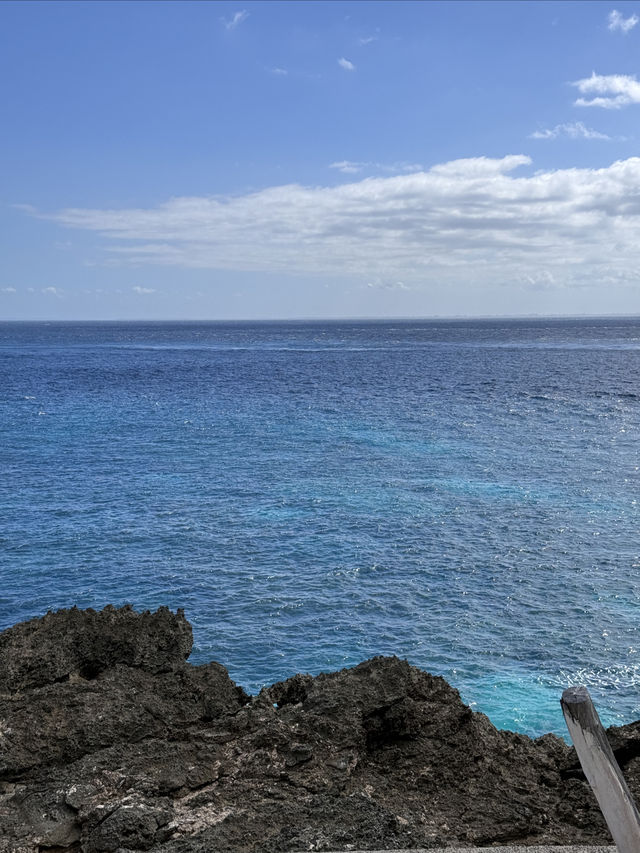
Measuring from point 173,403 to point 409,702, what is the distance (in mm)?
57375

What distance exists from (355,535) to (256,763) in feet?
64.3

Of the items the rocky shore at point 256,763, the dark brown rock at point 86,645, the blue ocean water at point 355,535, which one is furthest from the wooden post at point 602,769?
the blue ocean water at point 355,535

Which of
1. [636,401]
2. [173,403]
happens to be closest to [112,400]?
[173,403]

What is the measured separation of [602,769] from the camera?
19.1 ft

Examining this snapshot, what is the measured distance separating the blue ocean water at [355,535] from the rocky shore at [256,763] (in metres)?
7.76

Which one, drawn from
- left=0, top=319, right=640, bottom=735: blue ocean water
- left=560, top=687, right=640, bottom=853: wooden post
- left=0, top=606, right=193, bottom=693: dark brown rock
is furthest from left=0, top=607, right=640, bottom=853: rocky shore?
left=0, top=319, right=640, bottom=735: blue ocean water

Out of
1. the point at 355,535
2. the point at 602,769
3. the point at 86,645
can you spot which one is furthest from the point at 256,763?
the point at 355,535

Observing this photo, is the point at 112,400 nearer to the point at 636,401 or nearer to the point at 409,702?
the point at 636,401

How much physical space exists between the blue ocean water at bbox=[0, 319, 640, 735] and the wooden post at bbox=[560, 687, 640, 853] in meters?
10.3

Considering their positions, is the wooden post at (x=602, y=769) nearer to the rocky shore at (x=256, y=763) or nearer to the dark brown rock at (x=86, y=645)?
the rocky shore at (x=256, y=763)

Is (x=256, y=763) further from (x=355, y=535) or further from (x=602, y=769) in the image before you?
(x=355, y=535)

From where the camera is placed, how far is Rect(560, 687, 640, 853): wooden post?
5738 mm

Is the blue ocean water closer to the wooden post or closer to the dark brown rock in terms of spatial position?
the dark brown rock

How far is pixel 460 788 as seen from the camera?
7.97 m
